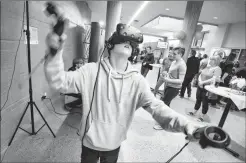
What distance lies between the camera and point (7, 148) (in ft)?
5.54

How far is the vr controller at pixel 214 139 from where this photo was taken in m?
0.54

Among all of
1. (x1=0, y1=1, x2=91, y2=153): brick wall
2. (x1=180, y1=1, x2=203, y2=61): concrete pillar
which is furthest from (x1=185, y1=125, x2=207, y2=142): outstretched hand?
(x1=180, y1=1, x2=203, y2=61): concrete pillar

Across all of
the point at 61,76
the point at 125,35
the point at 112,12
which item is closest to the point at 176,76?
the point at 125,35

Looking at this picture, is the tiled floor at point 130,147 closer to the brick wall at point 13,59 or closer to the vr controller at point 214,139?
the brick wall at point 13,59

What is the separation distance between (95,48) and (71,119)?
2.88 m

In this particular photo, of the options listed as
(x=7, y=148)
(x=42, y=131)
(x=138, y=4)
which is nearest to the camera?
(x=7, y=148)

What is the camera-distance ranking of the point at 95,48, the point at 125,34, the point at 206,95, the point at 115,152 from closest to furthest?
the point at 125,34 < the point at 115,152 < the point at 206,95 < the point at 95,48

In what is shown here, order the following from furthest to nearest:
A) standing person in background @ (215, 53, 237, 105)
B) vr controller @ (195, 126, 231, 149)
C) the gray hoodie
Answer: standing person in background @ (215, 53, 237, 105), the gray hoodie, vr controller @ (195, 126, 231, 149)

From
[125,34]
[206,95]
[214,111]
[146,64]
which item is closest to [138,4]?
[146,64]

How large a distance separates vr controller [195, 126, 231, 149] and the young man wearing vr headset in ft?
0.71

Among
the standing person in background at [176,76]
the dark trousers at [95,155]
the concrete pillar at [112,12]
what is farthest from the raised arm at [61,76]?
the concrete pillar at [112,12]

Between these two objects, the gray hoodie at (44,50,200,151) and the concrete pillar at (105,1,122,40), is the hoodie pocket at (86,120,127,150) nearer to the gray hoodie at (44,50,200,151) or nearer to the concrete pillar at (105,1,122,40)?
the gray hoodie at (44,50,200,151)

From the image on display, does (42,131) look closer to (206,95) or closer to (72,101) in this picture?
(72,101)

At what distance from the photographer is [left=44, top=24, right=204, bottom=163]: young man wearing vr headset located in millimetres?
851
